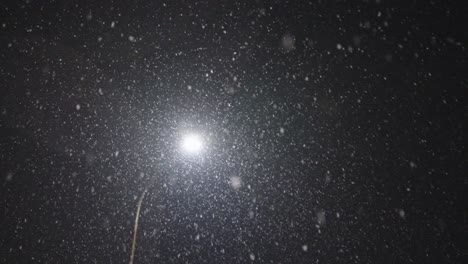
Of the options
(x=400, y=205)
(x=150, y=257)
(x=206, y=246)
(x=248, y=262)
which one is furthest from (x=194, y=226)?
(x=400, y=205)

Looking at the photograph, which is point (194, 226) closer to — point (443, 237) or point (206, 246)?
point (206, 246)

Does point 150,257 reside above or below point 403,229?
below

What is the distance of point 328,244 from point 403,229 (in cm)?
369

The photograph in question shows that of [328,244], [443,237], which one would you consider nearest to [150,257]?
[328,244]

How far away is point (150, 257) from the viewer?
15.1 m

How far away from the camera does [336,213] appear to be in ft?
42.8

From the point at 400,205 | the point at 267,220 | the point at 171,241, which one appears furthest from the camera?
the point at 171,241

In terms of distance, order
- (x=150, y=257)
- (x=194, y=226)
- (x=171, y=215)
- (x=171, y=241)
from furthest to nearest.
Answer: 1. (x=194, y=226)
2. (x=171, y=215)
3. (x=171, y=241)
4. (x=150, y=257)

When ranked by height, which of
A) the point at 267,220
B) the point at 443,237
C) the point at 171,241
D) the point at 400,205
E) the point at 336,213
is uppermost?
the point at 443,237

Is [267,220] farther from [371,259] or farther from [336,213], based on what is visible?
[371,259]

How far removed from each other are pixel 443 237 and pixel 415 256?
1849mm

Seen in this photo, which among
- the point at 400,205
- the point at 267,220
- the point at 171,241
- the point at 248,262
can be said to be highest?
the point at 400,205

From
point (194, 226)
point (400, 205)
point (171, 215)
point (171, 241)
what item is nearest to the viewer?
point (400, 205)

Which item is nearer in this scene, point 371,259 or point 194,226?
point 371,259
